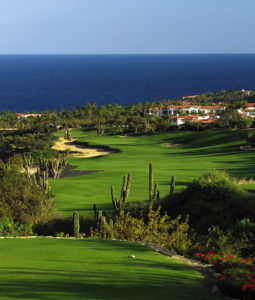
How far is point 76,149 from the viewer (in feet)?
242

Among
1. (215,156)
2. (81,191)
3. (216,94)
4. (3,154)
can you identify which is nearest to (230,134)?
(215,156)

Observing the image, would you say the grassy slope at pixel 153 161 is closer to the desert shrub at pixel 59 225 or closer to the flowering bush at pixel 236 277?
the desert shrub at pixel 59 225

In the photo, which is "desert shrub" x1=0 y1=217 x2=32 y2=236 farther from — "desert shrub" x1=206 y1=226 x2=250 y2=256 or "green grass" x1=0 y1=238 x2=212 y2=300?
"desert shrub" x1=206 y1=226 x2=250 y2=256

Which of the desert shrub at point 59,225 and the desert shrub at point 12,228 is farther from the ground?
the desert shrub at point 12,228

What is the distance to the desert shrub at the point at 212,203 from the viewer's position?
20.8 meters

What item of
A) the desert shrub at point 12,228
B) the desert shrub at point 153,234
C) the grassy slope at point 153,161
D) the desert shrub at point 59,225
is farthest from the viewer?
the grassy slope at point 153,161

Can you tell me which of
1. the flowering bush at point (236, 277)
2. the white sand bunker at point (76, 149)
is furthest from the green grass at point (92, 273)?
the white sand bunker at point (76, 149)

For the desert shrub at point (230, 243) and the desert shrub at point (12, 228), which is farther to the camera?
the desert shrub at point (12, 228)

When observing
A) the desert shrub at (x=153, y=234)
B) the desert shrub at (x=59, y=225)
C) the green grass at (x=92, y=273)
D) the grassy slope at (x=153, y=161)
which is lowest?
the grassy slope at (x=153, y=161)

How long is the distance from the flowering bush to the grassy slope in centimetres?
1441

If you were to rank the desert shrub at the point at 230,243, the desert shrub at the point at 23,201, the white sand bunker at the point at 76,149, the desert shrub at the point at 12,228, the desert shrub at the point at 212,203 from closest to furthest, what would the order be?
the desert shrub at the point at 230,243, the desert shrub at the point at 12,228, the desert shrub at the point at 212,203, the desert shrub at the point at 23,201, the white sand bunker at the point at 76,149

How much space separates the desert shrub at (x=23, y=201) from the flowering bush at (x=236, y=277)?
39.3ft

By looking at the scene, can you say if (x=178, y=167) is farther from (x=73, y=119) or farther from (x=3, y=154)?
(x=73, y=119)

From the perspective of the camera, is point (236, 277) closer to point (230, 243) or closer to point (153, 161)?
point (230, 243)
